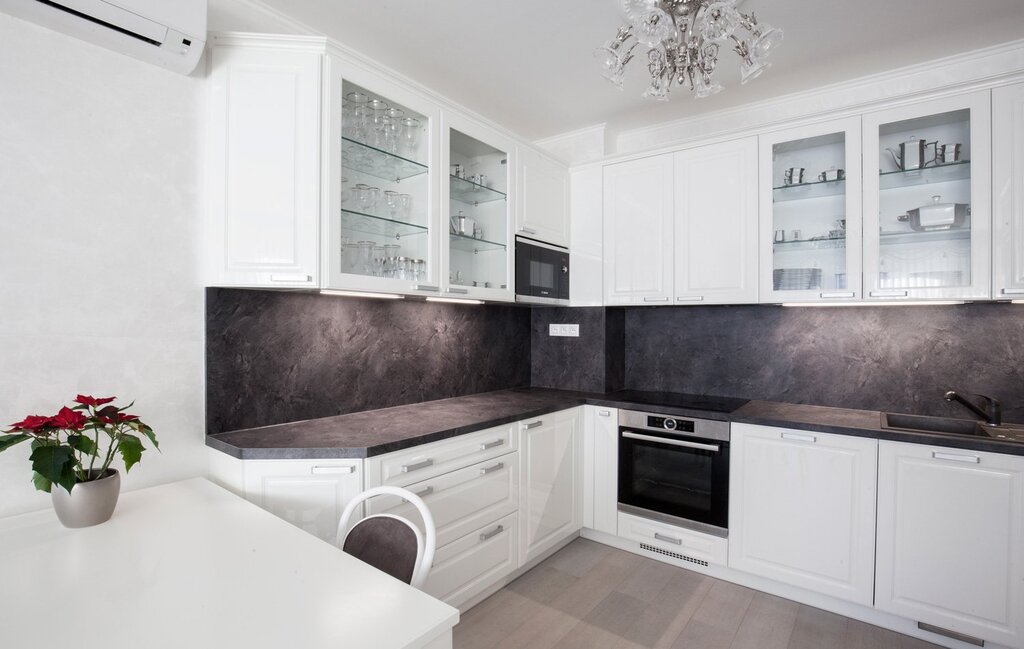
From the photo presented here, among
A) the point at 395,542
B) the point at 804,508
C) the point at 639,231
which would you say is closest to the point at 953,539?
the point at 804,508

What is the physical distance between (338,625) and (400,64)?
2.51 m

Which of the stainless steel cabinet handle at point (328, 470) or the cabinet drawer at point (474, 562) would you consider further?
the cabinet drawer at point (474, 562)

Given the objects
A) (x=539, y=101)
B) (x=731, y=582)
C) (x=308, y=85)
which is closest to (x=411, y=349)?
(x=308, y=85)

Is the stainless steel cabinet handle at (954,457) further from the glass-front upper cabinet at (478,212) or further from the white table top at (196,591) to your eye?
the white table top at (196,591)

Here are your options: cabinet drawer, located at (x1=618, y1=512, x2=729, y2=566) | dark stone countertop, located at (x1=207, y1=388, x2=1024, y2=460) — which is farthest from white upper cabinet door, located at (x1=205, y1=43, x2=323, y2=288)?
cabinet drawer, located at (x1=618, y1=512, x2=729, y2=566)

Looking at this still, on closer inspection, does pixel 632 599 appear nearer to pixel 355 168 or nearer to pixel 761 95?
pixel 355 168

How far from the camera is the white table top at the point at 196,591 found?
0.87 metres

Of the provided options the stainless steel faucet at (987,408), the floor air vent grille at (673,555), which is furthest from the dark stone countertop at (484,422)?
the floor air vent grille at (673,555)

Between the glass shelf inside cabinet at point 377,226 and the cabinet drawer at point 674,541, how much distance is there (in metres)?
1.99

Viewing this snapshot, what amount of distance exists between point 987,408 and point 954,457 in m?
0.48

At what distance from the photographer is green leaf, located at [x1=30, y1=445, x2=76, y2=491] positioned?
1263mm

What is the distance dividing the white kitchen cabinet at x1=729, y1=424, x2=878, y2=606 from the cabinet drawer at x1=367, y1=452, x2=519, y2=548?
1.16 meters

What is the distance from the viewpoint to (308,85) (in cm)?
188

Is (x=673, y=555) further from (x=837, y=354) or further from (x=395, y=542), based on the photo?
(x=395, y=542)
